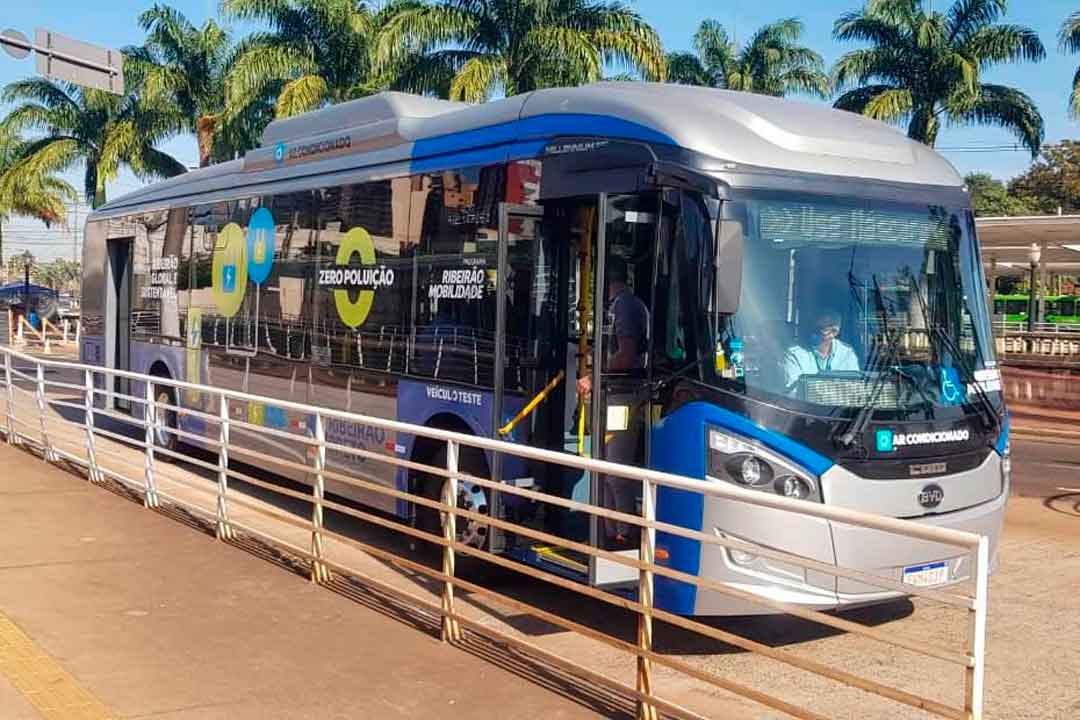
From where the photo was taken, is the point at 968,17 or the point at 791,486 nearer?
the point at 791,486

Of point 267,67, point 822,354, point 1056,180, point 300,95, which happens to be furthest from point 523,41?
point 1056,180

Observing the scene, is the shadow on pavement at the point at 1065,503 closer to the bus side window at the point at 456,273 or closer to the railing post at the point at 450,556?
the bus side window at the point at 456,273

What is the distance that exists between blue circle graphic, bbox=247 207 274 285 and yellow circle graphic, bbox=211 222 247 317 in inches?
6.2

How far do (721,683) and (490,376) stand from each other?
3.76 metres

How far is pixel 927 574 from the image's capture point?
6664 millimetres

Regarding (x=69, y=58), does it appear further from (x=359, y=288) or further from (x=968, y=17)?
(x=968, y=17)

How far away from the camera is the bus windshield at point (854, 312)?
6.67m

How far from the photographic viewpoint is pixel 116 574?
8031 millimetres

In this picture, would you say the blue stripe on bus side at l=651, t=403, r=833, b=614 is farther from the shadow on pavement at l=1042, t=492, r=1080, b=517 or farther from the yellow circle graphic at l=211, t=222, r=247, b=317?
the yellow circle graphic at l=211, t=222, r=247, b=317

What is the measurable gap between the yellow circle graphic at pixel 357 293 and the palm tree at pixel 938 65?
20383 mm

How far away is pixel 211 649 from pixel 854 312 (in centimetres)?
405

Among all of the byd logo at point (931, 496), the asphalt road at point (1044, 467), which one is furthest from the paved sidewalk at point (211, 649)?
the asphalt road at point (1044, 467)

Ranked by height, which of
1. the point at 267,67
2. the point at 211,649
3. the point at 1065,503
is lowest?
the point at 1065,503

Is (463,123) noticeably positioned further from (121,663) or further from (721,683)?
(721,683)
